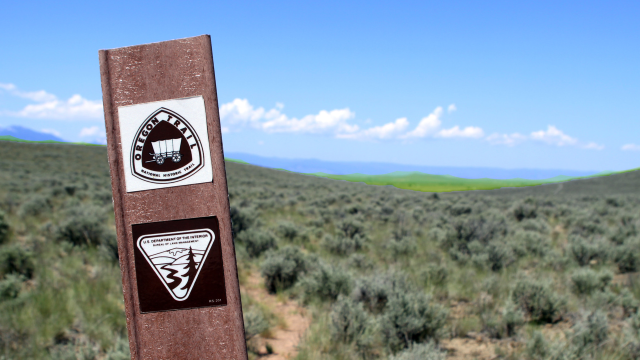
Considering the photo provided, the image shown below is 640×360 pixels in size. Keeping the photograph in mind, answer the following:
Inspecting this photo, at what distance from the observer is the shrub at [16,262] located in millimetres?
5480

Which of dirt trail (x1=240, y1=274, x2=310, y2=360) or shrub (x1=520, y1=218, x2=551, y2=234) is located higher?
Answer: dirt trail (x1=240, y1=274, x2=310, y2=360)

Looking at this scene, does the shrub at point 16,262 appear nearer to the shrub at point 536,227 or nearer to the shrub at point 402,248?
the shrub at point 402,248

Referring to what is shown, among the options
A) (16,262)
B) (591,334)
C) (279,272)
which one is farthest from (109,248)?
(591,334)

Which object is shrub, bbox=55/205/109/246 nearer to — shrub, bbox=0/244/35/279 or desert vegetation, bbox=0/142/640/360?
desert vegetation, bbox=0/142/640/360

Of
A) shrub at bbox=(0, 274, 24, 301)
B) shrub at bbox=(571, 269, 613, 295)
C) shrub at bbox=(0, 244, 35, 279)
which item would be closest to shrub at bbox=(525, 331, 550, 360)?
shrub at bbox=(571, 269, 613, 295)

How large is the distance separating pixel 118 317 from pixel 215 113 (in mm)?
4219

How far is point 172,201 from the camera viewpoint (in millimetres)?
1525

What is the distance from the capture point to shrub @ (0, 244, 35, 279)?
5.48 metres

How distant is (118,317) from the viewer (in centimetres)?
447

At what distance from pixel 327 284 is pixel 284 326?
981 millimetres

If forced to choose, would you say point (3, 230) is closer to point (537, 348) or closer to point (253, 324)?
point (253, 324)

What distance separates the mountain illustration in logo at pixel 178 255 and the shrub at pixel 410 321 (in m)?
3.09

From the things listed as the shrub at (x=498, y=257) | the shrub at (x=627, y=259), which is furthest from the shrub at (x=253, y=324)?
the shrub at (x=627, y=259)

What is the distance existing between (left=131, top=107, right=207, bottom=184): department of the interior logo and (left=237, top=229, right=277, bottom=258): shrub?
7.02 meters
